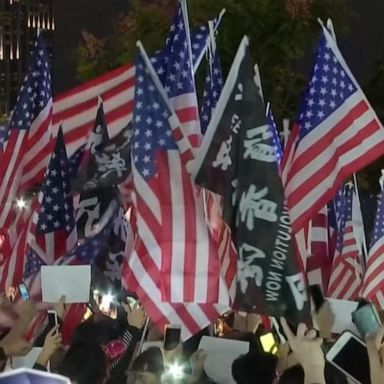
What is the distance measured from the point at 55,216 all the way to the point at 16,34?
93.2 meters

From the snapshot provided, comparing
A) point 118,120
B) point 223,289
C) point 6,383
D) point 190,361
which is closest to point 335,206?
point 118,120

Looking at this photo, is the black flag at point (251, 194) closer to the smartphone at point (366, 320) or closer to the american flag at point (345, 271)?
the smartphone at point (366, 320)

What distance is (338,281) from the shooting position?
37.7ft

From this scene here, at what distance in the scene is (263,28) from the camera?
29.5 m

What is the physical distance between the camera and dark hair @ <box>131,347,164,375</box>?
7156 millimetres

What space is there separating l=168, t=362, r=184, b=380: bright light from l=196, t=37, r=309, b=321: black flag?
66 centimetres

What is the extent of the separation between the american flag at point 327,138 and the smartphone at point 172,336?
1813mm

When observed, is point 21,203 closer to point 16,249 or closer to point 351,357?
point 16,249

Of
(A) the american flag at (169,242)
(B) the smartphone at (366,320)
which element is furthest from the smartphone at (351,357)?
(A) the american flag at (169,242)

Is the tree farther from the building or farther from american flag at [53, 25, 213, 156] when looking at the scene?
the building

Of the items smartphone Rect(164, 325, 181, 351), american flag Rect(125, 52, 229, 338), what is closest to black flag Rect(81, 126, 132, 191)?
american flag Rect(125, 52, 229, 338)

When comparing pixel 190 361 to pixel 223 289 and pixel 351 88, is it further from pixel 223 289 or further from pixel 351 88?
pixel 351 88

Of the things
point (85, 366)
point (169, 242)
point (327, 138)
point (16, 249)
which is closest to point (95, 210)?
point (16, 249)

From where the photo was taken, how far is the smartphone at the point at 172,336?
25.6ft
